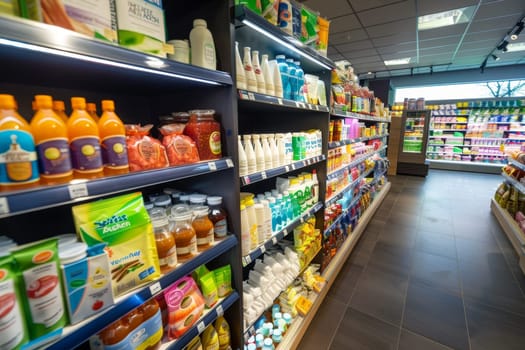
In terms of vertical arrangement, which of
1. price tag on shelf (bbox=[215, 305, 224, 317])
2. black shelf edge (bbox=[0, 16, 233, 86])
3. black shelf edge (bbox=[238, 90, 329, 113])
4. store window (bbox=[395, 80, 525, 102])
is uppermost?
store window (bbox=[395, 80, 525, 102])

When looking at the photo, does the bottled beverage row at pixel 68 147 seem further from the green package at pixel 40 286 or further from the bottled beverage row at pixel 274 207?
the bottled beverage row at pixel 274 207

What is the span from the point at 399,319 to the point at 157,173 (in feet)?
7.26

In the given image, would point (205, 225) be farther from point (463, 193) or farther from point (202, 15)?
point (463, 193)

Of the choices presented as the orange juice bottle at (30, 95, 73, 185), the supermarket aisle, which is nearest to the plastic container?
the orange juice bottle at (30, 95, 73, 185)

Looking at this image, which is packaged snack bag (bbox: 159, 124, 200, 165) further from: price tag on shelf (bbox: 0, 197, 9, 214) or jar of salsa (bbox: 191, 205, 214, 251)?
price tag on shelf (bbox: 0, 197, 9, 214)

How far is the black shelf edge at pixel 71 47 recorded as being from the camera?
1.63ft

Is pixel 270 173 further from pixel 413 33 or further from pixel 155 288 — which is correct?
pixel 413 33

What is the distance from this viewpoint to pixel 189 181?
1.33 m

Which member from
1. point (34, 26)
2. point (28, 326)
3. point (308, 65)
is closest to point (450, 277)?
point (308, 65)

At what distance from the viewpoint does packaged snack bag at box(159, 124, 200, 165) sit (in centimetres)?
94

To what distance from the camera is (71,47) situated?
0.57 meters

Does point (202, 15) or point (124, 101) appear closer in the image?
point (202, 15)

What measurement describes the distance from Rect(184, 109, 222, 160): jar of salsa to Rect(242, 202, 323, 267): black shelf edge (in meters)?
0.59

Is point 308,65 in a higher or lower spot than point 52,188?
higher
